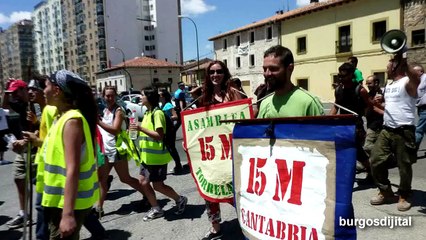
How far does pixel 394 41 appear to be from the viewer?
390 centimetres

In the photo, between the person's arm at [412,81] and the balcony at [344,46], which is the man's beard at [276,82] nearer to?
the person's arm at [412,81]

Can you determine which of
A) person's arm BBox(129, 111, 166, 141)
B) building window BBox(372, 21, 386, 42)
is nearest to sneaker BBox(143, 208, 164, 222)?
person's arm BBox(129, 111, 166, 141)

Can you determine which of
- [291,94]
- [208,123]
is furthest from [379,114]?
[291,94]

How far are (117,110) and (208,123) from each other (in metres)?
1.55

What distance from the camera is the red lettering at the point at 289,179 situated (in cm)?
203

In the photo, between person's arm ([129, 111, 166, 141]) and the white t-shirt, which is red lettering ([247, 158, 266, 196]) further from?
the white t-shirt

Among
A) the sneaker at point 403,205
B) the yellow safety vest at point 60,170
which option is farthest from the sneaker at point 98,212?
the sneaker at point 403,205

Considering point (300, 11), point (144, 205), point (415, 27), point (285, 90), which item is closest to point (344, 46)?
point (300, 11)

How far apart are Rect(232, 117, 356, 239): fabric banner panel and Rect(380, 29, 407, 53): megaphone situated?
7.48ft

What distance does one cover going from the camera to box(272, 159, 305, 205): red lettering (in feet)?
6.65

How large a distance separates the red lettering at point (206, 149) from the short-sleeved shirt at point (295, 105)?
3.33 feet

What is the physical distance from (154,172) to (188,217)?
71 cm

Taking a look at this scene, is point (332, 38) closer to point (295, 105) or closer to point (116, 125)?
point (116, 125)

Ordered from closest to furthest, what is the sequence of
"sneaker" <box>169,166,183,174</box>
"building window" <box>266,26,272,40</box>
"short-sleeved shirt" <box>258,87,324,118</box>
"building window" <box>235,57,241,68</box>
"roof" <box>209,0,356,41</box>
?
"short-sleeved shirt" <box>258,87,324,118</box>, "sneaker" <box>169,166,183,174</box>, "roof" <box>209,0,356,41</box>, "building window" <box>266,26,272,40</box>, "building window" <box>235,57,241,68</box>
